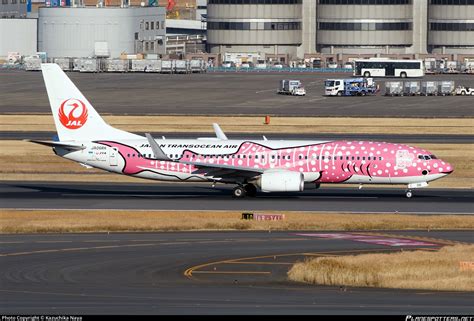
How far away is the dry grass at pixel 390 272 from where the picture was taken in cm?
4584

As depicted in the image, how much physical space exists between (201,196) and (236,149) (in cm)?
414

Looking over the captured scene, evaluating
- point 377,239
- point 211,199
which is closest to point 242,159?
point 211,199

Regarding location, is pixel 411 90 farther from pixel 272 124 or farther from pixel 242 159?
pixel 242 159

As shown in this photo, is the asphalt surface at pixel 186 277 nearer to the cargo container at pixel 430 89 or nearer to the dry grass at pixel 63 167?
the dry grass at pixel 63 167

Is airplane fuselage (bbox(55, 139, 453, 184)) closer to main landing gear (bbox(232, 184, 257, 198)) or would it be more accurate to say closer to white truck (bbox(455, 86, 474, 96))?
main landing gear (bbox(232, 184, 257, 198))

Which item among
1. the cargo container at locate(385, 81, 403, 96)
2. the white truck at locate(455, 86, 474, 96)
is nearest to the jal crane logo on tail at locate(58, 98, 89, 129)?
the cargo container at locate(385, 81, 403, 96)

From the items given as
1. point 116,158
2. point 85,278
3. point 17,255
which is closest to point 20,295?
point 85,278

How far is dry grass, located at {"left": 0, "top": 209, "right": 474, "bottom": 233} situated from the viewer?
6219 centimetres

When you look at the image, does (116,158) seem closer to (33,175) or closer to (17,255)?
(33,175)

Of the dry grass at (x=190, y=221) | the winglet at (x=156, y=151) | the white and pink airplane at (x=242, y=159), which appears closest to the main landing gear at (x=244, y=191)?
the white and pink airplane at (x=242, y=159)

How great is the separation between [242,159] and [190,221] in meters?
Answer: 13.4

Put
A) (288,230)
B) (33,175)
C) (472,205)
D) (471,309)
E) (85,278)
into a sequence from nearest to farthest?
1. (471,309)
2. (85,278)
3. (288,230)
4. (472,205)
5. (33,175)

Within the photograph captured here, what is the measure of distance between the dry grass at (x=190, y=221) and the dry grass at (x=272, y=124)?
50784 millimetres

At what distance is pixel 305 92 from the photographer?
184 meters
